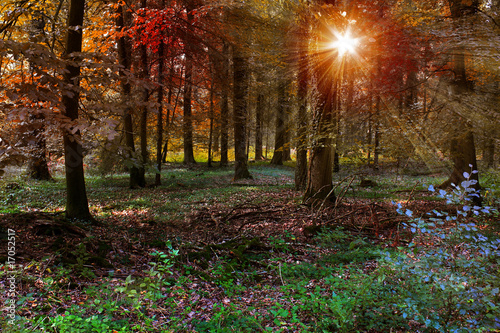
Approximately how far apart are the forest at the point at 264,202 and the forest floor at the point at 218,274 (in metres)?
0.03

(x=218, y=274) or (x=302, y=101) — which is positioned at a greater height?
(x=302, y=101)

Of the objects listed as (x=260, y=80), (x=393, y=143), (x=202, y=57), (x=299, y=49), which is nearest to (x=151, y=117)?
(x=202, y=57)

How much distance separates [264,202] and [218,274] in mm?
4605

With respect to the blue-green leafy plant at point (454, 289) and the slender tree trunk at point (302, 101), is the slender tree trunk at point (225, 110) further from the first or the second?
the blue-green leafy plant at point (454, 289)

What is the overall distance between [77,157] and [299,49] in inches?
288

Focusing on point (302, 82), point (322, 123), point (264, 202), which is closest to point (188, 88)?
point (302, 82)

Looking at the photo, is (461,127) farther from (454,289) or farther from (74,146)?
(74,146)

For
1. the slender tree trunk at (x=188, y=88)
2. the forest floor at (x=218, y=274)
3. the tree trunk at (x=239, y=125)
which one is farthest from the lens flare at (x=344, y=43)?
the tree trunk at (x=239, y=125)

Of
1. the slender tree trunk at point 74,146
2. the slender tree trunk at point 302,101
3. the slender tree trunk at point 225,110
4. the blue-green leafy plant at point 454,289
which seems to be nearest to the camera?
the blue-green leafy plant at point 454,289

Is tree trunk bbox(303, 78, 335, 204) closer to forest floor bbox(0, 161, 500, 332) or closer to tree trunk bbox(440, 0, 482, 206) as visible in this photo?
forest floor bbox(0, 161, 500, 332)

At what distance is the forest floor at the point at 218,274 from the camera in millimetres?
2871

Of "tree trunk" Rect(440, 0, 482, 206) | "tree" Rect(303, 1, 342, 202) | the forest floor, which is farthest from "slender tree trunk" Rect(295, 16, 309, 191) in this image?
"tree trunk" Rect(440, 0, 482, 206)

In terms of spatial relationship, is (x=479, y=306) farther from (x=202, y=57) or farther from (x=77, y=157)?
(x=202, y=57)

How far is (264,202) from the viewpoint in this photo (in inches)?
341
